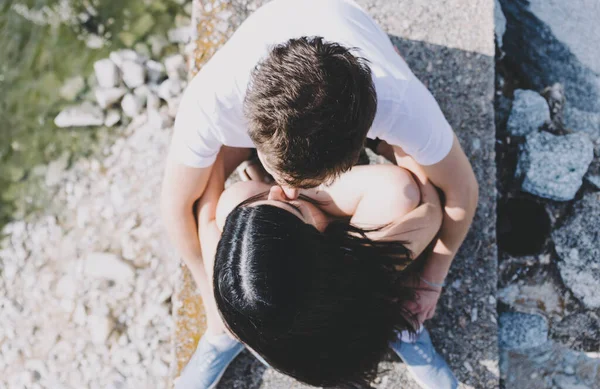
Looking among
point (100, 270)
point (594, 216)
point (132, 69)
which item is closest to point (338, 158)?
point (594, 216)

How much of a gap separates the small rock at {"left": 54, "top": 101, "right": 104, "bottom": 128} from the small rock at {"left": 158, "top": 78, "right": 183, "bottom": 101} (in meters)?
0.50

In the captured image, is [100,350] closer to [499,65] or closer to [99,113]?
[99,113]

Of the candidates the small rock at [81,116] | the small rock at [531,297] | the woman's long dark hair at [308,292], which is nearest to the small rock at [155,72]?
the small rock at [81,116]

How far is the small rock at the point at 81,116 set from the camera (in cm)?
372

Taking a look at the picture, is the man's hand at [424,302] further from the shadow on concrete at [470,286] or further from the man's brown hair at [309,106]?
the man's brown hair at [309,106]

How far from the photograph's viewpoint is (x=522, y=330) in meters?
2.69

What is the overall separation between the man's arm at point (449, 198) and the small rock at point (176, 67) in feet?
6.42

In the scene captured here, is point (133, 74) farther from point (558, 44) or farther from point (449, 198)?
point (558, 44)

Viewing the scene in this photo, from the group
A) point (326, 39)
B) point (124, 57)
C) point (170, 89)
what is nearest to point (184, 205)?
point (326, 39)

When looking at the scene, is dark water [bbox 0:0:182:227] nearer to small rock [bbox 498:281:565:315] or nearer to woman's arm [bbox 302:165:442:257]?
woman's arm [bbox 302:165:442:257]

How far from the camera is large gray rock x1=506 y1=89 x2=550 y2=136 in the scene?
2.78 m

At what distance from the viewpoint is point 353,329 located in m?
1.90

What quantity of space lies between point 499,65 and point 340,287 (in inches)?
75.6

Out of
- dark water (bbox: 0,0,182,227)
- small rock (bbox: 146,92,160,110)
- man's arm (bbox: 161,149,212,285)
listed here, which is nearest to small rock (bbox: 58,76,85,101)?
dark water (bbox: 0,0,182,227)
